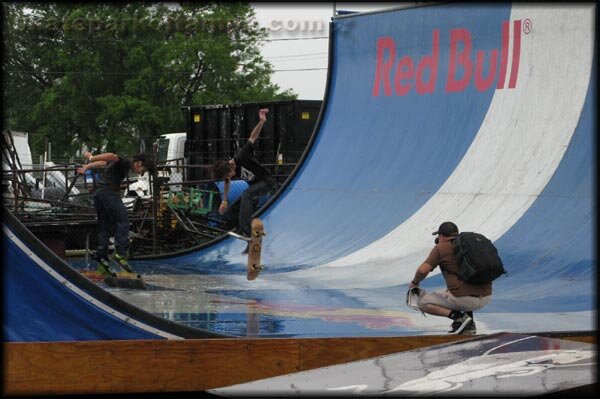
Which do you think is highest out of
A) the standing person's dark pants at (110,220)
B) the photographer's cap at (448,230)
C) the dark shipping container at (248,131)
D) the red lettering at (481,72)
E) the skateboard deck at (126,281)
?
the red lettering at (481,72)

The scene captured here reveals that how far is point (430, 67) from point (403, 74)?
561 mm

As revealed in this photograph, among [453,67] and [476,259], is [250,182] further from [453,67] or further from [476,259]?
[476,259]

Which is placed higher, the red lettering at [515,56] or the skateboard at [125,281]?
the red lettering at [515,56]

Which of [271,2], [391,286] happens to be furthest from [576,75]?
[271,2]

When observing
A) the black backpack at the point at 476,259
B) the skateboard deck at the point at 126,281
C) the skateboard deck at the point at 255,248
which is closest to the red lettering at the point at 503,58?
the skateboard deck at the point at 255,248

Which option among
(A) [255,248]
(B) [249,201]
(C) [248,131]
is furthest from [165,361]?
(C) [248,131]

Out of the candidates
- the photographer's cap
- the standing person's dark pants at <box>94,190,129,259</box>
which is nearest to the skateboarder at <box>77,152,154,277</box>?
the standing person's dark pants at <box>94,190,129,259</box>

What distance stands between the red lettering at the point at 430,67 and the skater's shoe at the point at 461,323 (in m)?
5.72

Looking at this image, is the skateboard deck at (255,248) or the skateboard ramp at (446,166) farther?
the skateboard ramp at (446,166)

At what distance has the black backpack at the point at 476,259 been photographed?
24.9 feet

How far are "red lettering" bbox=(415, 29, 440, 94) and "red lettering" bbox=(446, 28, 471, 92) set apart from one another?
275mm

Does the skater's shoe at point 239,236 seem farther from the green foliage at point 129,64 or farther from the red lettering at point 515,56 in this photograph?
the green foliage at point 129,64

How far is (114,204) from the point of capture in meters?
10.8

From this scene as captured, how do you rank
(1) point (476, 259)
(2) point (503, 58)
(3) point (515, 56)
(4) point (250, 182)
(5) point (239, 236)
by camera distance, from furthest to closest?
(4) point (250, 182) → (2) point (503, 58) → (3) point (515, 56) → (5) point (239, 236) → (1) point (476, 259)
